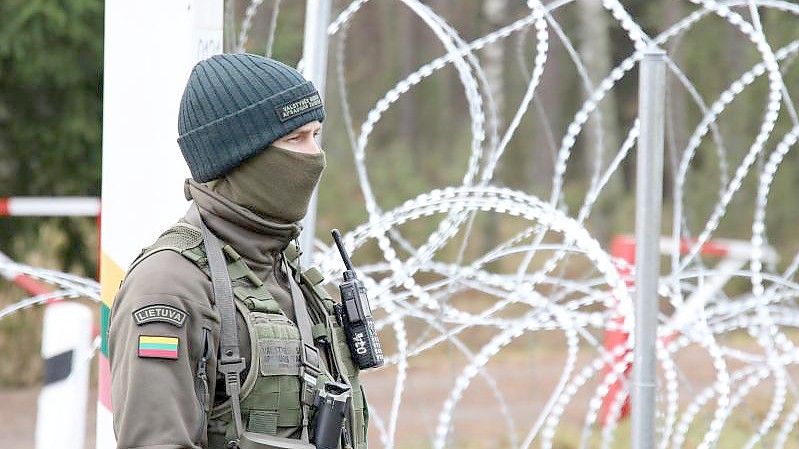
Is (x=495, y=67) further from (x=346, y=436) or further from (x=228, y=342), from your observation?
(x=228, y=342)

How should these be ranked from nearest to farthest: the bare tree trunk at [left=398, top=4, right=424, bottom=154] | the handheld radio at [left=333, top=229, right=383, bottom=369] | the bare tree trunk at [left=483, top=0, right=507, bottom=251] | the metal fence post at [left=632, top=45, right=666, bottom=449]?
1. the handheld radio at [left=333, top=229, right=383, bottom=369]
2. the metal fence post at [left=632, top=45, right=666, bottom=449]
3. the bare tree trunk at [left=483, top=0, right=507, bottom=251]
4. the bare tree trunk at [left=398, top=4, right=424, bottom=154]

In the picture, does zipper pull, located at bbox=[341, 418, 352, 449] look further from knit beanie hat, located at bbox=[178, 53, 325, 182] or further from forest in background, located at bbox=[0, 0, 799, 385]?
forest in background, located at bbox=[0, 0, 799, 385]

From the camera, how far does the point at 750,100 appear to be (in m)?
16.3

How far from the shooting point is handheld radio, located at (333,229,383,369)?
231 cm

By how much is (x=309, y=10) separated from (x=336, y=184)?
1322 cm

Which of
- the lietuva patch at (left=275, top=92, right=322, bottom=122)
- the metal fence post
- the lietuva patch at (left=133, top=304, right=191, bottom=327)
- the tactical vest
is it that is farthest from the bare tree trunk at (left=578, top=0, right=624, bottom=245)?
the lietuva patch at (left=133, top=304, right=191, bottom=327)

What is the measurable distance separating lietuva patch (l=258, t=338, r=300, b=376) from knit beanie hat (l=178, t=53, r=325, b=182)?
286 mm

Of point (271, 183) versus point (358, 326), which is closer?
point (271, 183)

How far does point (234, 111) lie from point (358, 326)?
44cm

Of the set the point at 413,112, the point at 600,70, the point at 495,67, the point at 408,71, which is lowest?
the point at 600,70

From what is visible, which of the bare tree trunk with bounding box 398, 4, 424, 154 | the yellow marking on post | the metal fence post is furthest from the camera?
the bare tree trunk with bounding box 398, 4, 424, 154

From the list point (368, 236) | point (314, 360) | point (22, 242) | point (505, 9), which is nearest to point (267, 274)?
point (314, 360)

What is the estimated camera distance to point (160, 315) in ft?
6.33

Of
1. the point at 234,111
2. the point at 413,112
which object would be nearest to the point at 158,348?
the point at 234,111
